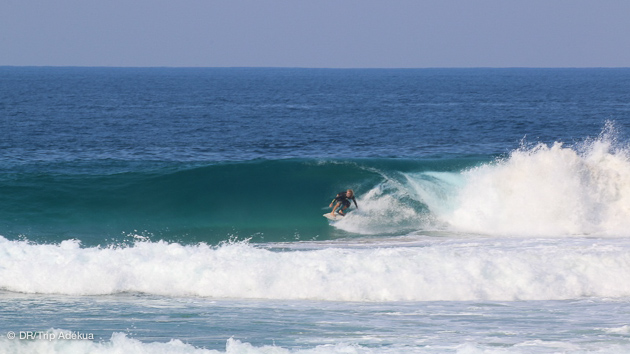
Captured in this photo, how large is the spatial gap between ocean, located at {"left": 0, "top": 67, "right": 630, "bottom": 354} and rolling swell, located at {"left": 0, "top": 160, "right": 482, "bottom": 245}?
0.08 m

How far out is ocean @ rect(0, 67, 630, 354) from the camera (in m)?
9.88

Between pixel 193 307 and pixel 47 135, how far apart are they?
97.3 ft

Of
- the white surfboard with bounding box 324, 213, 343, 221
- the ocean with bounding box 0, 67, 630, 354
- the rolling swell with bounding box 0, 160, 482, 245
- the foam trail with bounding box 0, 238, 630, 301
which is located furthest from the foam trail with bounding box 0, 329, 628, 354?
the white surfboard with bounding box 324, 213, 343, 221

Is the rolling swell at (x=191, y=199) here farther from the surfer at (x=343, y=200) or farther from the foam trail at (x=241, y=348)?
the foam trail at (x=241, y=348)

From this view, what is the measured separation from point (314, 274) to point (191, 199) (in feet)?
33.9

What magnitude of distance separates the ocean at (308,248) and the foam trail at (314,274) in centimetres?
4

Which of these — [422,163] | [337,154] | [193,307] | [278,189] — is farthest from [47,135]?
[193,307]

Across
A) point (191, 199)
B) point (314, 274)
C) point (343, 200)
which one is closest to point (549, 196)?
point (343, 200)

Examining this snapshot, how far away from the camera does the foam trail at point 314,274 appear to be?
40.0 feet

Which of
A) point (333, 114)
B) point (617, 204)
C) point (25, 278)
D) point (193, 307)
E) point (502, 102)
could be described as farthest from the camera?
point (502, 102)

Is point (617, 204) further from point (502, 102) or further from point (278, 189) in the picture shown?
point (502, 102)

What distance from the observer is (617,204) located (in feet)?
62.3

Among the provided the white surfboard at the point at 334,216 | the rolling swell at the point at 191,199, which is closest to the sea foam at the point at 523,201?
the white surfboard at the point at 334,216

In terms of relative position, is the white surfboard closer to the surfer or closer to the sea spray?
the surfer
